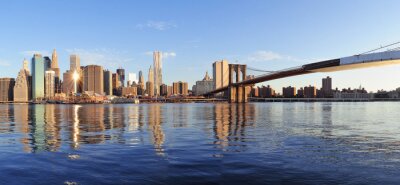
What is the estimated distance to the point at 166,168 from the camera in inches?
550

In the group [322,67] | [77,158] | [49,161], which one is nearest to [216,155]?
[77,158]

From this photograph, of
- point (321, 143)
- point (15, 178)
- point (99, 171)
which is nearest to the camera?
point (15, 178)

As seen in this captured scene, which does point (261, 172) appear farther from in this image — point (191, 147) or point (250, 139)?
point (250, 139)

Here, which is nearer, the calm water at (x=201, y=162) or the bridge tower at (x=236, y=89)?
the calm water at (x=201, y=162)

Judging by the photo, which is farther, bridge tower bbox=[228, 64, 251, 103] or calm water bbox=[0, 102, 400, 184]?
bridge tower bbox=[228, 64, 251, 103]

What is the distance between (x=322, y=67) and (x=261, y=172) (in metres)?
70.5

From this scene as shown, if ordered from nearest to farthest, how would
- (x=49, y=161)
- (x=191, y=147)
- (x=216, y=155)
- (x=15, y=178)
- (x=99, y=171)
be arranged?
1. (x=15, y=178)
2. (x=99, y=171)
3. (x=49, y=161)
4. (x=216, y=155)
5. (x=191, y=147)

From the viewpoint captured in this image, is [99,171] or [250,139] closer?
[99,171]

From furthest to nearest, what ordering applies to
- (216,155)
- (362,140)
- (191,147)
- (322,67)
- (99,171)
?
(322,67) → (362,140) → (191,147) → (216,155) → (99,171)

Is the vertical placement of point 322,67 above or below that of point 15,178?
above

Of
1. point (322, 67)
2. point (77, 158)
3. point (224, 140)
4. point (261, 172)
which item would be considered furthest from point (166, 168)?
point (322, 67)

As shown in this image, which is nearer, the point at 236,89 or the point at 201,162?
the point at 201,162

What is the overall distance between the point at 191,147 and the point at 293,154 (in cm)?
587

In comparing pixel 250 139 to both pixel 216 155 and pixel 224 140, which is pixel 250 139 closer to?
pixel 224 140
